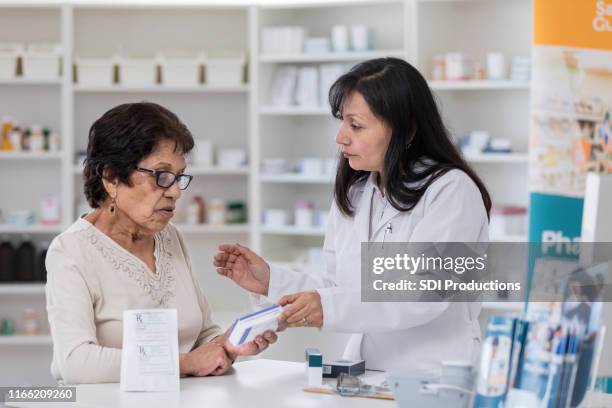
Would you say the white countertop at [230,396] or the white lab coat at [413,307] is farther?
the white lab coat at [413,307]

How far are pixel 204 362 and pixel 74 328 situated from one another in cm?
35

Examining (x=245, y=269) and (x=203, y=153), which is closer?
(x=245, y=269)

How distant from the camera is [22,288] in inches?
216

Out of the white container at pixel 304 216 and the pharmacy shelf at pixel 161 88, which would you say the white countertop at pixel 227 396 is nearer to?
the white container at pixel 304 216

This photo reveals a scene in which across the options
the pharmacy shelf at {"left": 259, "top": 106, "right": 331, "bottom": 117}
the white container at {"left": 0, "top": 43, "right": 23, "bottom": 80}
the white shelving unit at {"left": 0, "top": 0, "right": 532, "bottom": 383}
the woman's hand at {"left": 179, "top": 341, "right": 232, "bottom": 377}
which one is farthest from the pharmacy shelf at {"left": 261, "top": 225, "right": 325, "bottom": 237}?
the woman's hand at {"left": 179, "top": 341, "right": 232, "bottom": 377}

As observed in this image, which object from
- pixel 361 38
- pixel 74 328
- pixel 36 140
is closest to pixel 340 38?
pixel 361 38

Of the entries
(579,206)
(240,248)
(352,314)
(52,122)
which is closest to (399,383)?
(352,314)

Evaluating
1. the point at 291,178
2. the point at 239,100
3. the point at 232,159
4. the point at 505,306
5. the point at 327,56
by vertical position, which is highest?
the point at 327,56

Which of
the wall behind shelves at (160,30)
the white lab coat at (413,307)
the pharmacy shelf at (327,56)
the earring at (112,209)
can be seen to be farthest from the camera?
the wall behind shelves at (160,30)

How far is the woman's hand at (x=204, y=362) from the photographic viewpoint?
2377 millimetres

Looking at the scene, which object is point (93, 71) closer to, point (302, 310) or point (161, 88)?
point (161, 88)

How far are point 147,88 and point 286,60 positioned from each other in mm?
866

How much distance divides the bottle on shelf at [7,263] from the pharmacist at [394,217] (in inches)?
126

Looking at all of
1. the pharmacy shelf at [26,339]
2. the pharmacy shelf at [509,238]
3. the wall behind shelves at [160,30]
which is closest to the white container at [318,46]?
the wall behind shelves at [160,30]
